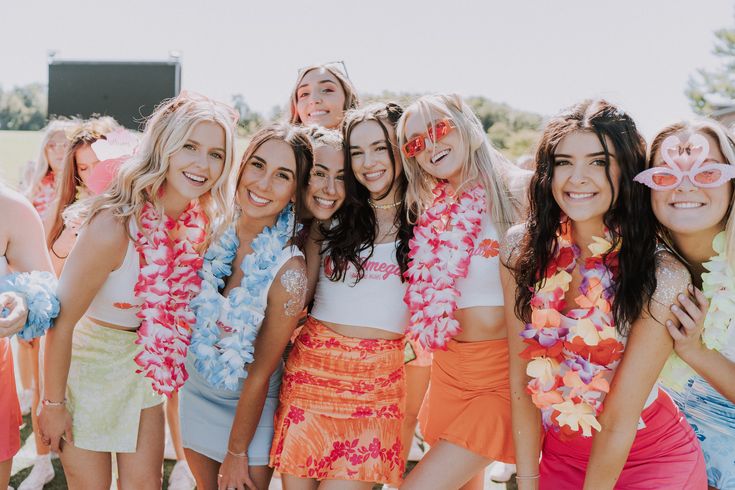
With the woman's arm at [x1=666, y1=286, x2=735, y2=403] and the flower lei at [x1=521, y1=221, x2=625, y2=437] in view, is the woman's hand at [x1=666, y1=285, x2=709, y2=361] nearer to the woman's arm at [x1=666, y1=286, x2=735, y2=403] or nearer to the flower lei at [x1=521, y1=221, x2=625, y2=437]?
the woman's arm at [x1=666, y1=286, x2=735, y2=403]

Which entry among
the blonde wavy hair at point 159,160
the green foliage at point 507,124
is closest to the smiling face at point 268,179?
the blonde wavy hair at point 159,160

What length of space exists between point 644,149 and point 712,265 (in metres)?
0.46

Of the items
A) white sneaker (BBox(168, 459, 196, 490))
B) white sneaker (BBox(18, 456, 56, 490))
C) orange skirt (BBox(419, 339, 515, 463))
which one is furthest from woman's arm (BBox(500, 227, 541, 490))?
white sneaker (BBox(18, 456, 56, 490))

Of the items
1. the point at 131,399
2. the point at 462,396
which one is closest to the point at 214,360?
the point at 131,399

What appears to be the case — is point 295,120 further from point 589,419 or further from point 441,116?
point 589,419

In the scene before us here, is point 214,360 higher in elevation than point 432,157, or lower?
lower

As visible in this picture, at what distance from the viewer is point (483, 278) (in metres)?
2.44

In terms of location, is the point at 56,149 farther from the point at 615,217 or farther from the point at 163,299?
the point at 615,217

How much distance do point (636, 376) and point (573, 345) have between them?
22 centimetres

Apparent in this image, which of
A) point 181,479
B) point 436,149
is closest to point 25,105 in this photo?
point 181,479

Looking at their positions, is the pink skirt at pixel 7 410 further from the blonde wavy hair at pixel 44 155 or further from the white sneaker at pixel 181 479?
the blonde wavy hair at pixel 44 155

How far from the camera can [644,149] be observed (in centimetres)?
207

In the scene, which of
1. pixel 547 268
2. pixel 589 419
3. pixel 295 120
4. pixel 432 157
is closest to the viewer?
pixel 589 419

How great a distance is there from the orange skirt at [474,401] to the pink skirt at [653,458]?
A: 0.67 feet
